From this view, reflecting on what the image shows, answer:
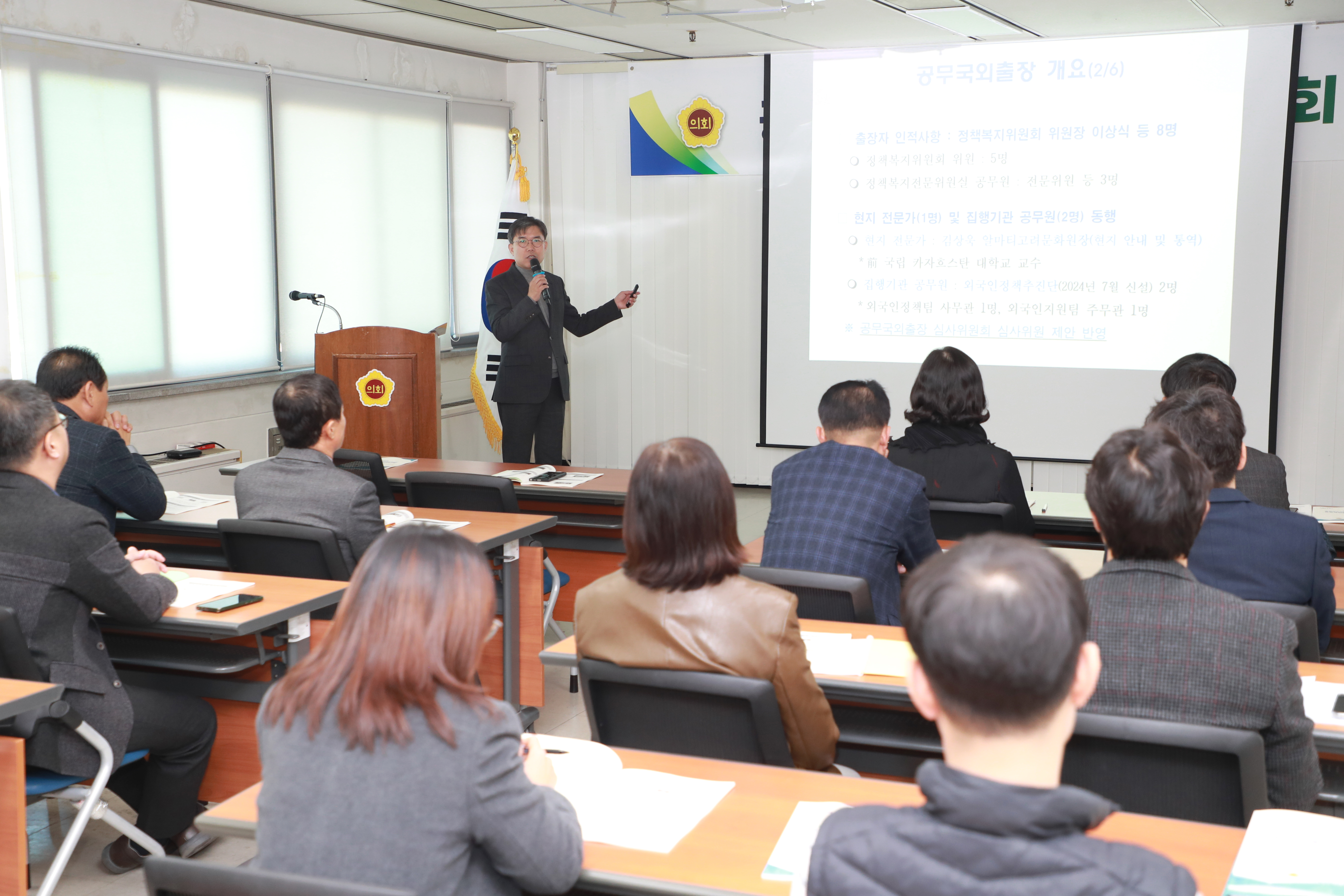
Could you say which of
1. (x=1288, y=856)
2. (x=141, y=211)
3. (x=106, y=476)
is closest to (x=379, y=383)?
(x=141, y=211)

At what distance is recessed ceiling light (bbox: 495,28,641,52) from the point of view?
6.21 metres

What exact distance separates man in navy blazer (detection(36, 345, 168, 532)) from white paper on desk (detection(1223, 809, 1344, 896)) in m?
2.88

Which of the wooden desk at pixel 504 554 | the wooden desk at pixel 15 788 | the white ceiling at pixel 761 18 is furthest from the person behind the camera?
the white ceiling at pixel 761 18

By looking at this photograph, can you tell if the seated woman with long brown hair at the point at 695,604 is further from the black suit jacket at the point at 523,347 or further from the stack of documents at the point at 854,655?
the black suit jacket at the point at 523,347

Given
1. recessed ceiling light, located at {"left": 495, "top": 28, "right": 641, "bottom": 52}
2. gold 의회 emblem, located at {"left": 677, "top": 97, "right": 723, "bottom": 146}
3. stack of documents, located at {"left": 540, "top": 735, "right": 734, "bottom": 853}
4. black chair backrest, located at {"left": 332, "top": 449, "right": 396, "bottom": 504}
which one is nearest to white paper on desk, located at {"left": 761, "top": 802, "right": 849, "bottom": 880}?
stack of documents, located at {"left": 540, "top": 735, "right": 734, "bottom": 853}

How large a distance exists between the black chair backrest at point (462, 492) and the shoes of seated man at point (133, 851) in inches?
52.6

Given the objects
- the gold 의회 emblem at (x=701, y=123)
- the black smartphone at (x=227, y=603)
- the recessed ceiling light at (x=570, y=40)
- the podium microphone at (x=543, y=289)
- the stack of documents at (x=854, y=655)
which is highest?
the recessed ceiling light at (x=570, y=40)

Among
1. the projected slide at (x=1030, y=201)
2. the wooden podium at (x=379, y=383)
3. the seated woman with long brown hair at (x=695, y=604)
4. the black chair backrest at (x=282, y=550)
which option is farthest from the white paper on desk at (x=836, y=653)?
the projected slide at (x=1030, y=201)

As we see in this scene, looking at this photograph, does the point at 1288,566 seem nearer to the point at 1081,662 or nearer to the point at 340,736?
the point at 1081,662

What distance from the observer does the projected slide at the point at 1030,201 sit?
5969 millimetres

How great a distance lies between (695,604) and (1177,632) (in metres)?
0.72

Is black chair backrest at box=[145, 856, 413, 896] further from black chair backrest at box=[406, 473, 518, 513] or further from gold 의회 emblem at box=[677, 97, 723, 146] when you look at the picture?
gold 의회 emblem at box=[677, 97, 723, 146]

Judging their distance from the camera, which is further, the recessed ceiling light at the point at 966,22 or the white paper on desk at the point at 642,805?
the recessed ceiling light at the point at 966,22

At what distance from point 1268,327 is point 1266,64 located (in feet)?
4.22
